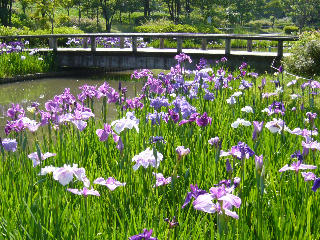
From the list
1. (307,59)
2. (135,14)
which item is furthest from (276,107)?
(135,14)

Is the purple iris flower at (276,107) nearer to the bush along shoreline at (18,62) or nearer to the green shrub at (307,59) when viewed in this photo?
the green shrub at (307,59)

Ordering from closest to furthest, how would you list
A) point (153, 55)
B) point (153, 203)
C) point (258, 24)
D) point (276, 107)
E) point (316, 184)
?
point (316, 184) < point (153, 203) < point (276, 107) < point (153, 55) < point (258, 24)

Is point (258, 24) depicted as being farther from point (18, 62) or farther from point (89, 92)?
point (89, 92)

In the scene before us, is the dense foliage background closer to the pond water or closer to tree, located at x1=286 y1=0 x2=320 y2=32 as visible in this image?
tree, located at x1=286 y1=0 x2=320 y2=32

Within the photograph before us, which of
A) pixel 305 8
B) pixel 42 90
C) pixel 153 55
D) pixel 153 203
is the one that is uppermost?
pixel 305 8

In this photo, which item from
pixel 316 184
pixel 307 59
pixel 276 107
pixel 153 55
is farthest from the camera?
pixel 153 55

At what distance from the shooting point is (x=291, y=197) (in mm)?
2854

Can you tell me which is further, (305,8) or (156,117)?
(305,8)

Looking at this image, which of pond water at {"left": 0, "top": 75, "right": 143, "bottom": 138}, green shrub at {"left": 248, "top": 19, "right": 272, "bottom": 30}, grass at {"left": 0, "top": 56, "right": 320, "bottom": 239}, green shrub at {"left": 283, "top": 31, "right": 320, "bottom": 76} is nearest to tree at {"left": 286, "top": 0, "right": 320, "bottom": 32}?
green shrub at {"left": 248, "top": 19, "right": 272, "bottom": 30}

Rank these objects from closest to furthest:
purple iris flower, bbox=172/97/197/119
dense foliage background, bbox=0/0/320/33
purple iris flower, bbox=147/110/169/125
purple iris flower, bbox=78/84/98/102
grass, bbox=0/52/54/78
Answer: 1. purple iris flower, bbox=172/97/197/119
2. purple iris flower, bbox=147/110/169/125
3. purple iris flower, bbox=78/84/98/102
4. grass, bbox=0/52/54/78
5. dense foliage background, bbox=0/0/320/33

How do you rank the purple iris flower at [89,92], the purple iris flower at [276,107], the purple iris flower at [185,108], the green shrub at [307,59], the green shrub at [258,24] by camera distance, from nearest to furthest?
the purple iris flower at [185,108]
the purple iris flower at [276,107]
the purple iris flower at [89,92]
the green shrub at [307,59]
the green shrub at [258,24]

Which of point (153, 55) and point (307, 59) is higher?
point (307, 59)

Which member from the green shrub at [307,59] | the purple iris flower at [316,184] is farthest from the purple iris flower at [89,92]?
the green shrub at [307,59]

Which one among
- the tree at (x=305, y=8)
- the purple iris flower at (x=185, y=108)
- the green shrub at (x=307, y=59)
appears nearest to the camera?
the purple iris flower at (x=185, y=108)
